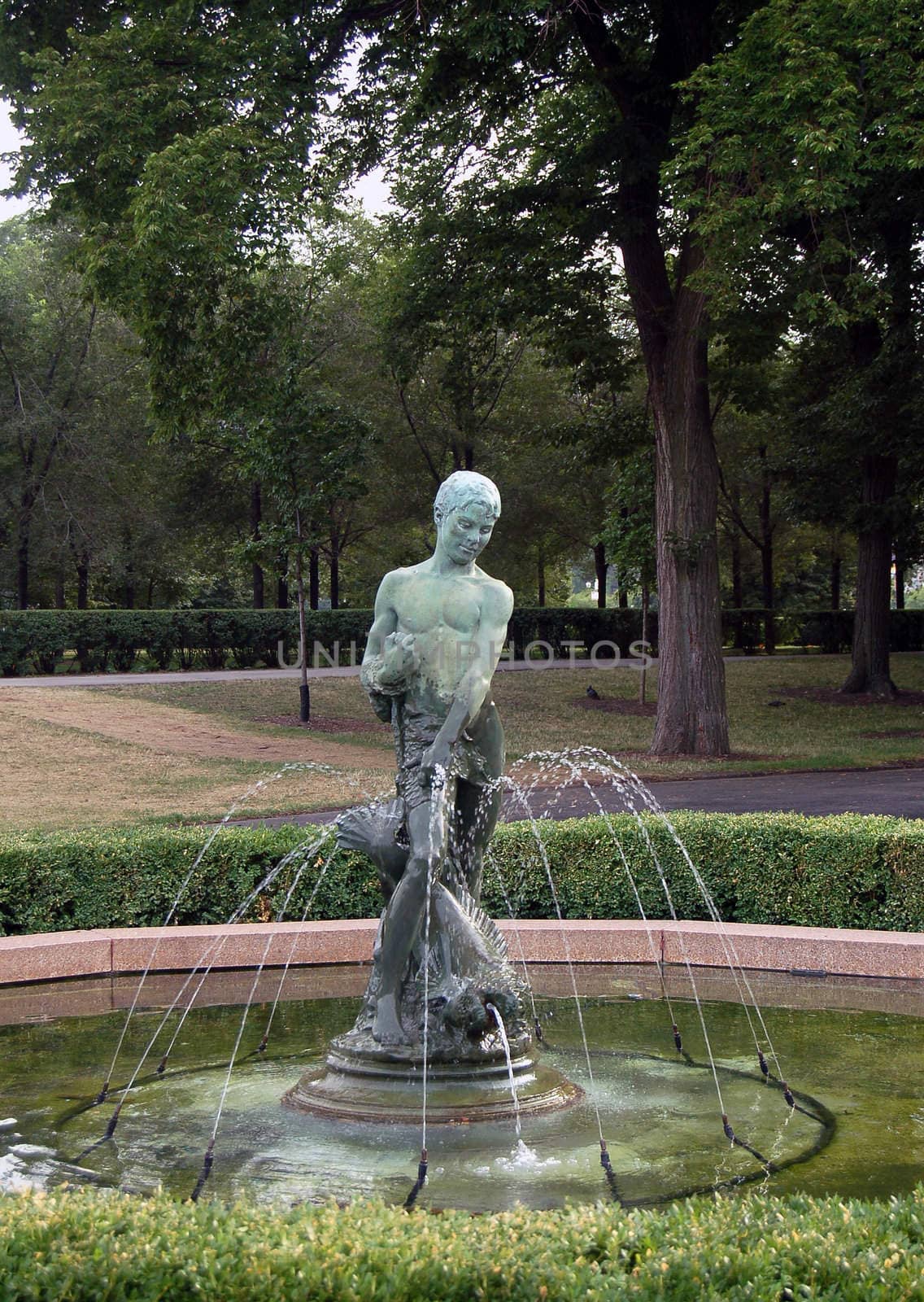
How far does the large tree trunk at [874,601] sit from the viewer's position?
28.3 m

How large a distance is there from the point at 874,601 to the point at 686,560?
1046 cm

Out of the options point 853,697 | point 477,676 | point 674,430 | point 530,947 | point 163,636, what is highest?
point 674,430

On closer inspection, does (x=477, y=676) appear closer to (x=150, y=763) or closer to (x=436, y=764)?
A: (x=436, y=764)

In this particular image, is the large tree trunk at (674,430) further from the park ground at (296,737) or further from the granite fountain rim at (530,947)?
the granite fountain rim at (530,947)

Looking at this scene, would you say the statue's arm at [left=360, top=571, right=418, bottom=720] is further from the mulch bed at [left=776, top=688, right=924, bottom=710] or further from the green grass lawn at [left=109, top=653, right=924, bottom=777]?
the mulch bed at [left=776, top=688, right=924, bottom=710]

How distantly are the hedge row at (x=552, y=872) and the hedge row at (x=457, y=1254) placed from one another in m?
5.51

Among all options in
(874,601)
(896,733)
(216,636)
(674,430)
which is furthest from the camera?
(216,636)

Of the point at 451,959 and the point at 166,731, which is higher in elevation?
the point at 451,959

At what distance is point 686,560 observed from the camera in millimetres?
20188

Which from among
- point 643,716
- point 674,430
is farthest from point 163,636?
point 674,430

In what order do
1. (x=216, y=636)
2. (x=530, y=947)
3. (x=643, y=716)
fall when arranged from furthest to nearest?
(x=216, y=636), (x=643, y=716), (x=530, y=947)

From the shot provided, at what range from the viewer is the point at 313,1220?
3.51 m

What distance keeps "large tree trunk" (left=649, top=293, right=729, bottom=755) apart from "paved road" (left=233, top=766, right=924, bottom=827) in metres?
2.05

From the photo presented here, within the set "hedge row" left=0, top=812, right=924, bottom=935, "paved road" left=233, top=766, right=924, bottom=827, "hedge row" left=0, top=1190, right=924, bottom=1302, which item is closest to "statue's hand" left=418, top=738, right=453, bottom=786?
"hedge row" left=0, top=1190, right=924, bottom=1302
